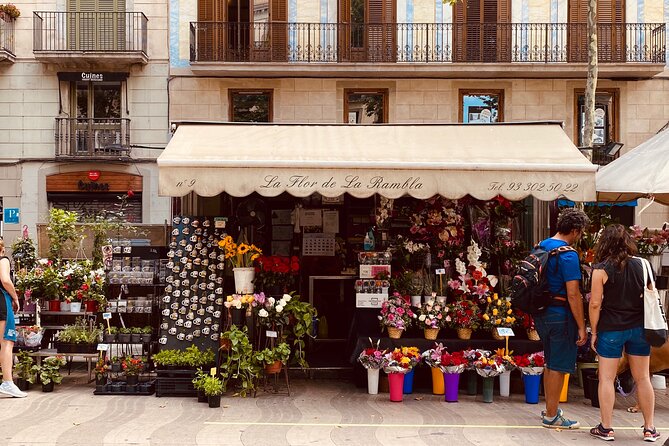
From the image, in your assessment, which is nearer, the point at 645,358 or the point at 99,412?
the point at 645,358

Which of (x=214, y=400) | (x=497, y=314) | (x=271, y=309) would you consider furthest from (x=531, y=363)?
(x=214, y=400)

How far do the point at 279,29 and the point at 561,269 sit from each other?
14936 millimetres

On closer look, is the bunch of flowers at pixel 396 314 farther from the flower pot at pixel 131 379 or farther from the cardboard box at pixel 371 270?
the flower pot at pixel 131 379

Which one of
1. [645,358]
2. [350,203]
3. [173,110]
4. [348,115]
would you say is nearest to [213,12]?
[173,110]

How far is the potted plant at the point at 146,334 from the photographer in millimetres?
8766

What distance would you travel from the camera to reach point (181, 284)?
8773 mm

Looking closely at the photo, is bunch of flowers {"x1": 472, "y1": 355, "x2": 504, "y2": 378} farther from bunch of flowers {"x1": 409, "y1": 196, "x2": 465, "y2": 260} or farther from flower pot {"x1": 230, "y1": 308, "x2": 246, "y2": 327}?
flower pot {"x1": 230, "y1": 308, "x2": 246, "y2": 327}

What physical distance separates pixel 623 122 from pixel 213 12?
37.4 ft

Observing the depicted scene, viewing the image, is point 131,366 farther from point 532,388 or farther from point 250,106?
point 250,106

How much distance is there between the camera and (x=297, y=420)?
7.45 meters

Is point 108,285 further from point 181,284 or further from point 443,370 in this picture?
point 443,370

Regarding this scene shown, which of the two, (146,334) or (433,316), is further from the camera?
(146,334)

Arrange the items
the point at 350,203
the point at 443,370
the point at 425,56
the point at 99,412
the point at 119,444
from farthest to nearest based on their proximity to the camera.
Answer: the point at 425,56 → the point at 350,203 → the point at 443,370 → the point at 99,412 → the point at 119,444

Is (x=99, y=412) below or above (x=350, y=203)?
below
